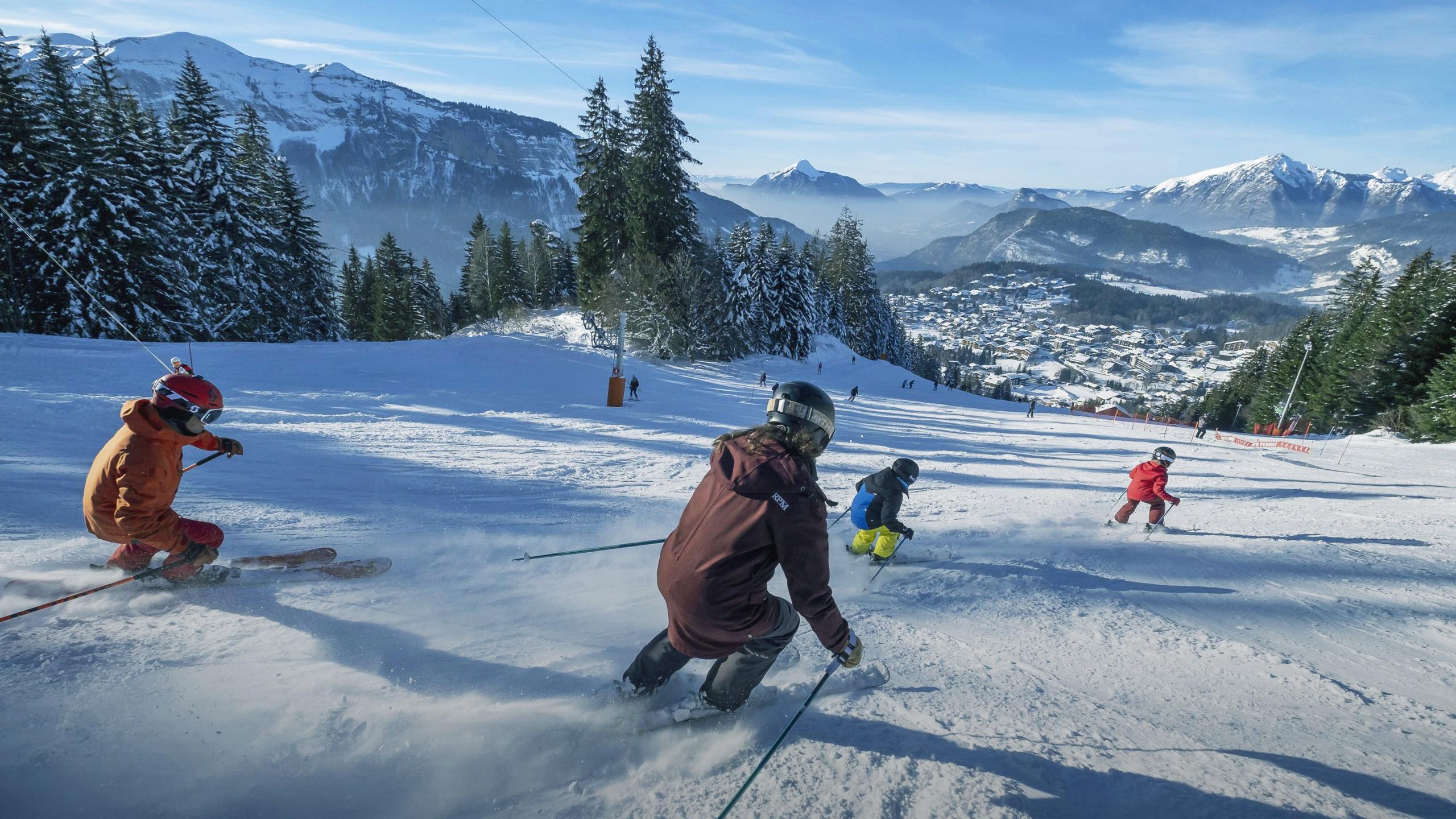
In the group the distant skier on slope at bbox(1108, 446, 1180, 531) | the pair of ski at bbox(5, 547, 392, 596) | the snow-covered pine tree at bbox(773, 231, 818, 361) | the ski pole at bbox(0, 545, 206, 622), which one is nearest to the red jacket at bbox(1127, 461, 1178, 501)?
the distant skier on slope at bbox(1108, 446, 1180, 531)

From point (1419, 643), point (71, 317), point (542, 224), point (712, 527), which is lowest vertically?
point (71, 317)

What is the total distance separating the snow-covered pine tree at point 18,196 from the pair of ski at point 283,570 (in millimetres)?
24151

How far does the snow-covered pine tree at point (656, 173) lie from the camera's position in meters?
31.4

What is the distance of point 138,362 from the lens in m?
12.5

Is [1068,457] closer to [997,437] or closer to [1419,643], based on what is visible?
[997,437]

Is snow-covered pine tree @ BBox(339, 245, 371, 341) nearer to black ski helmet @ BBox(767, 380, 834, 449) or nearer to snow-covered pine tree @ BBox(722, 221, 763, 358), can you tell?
snow-covered pine tree @ BBox(722, 221, 763, 358)

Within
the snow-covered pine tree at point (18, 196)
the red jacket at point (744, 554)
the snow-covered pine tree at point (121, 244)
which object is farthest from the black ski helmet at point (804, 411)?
the snow-covered pine tree at point (18, 196)

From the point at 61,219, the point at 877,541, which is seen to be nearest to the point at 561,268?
the point at 61,219

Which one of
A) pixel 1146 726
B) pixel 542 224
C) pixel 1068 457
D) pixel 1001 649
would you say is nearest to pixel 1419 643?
pixel 1146 726

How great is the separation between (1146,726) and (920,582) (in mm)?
1907

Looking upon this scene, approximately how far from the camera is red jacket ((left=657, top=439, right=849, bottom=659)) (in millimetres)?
2346

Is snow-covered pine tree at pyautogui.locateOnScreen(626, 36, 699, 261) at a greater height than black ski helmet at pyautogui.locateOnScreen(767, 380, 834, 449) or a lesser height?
greater

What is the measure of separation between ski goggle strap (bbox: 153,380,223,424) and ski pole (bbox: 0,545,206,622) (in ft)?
2.98

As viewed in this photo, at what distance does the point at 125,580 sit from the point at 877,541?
218 inches
